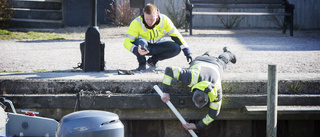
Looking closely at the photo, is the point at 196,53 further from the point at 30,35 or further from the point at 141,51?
the point at 30,35

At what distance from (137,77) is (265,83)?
161cm

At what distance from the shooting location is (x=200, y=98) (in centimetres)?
561

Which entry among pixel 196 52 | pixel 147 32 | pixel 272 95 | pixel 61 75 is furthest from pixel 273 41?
pixel 61 75

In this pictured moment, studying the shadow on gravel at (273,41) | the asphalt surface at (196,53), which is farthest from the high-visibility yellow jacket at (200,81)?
the shadow on gravel at (273,41)

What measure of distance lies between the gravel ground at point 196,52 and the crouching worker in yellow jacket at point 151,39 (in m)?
0.28

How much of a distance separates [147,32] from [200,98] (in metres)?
2.05

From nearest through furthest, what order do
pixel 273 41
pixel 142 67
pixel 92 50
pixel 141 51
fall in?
pixel 92 50
pixel 141 51
pixel 142 67
pixel 273 41

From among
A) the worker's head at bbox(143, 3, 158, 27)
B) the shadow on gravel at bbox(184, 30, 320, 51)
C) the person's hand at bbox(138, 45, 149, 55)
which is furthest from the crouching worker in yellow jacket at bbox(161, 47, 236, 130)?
the shadow on gravel at bbox(184, 30, 320, 51)

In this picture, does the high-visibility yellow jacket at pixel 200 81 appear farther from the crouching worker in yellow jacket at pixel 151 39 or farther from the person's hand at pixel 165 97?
the crouching worker in yellow jacket at pixel 151 39

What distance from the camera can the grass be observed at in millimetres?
11721

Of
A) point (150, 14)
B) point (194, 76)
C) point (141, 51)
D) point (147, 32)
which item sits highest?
Result: point (150, 14)

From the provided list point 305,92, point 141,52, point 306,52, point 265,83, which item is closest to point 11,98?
point 141,52

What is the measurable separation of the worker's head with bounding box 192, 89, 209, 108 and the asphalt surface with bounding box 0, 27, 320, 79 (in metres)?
0.99

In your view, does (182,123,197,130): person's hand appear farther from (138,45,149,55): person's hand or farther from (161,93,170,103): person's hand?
(138,45,149,55): person's hand
